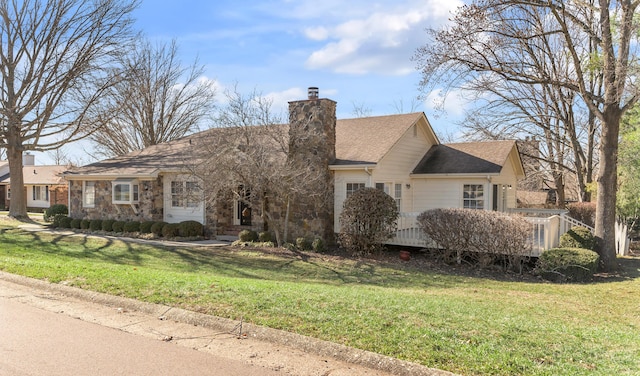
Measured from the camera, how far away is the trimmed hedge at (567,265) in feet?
40.8

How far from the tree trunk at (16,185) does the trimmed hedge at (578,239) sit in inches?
1077

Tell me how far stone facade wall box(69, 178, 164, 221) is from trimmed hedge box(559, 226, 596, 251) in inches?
645

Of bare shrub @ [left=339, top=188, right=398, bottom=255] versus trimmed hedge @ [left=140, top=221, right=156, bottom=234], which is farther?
trimmed hedge @ [left=140, top=221, right=156, bottom=234]

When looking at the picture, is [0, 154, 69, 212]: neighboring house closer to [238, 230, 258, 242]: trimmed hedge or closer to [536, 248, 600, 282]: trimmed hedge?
[238, 230, 258, 242]: trimmed hedge

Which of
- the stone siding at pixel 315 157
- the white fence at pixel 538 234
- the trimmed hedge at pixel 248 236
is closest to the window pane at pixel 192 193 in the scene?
the trimmed hedge at pixel 248 236

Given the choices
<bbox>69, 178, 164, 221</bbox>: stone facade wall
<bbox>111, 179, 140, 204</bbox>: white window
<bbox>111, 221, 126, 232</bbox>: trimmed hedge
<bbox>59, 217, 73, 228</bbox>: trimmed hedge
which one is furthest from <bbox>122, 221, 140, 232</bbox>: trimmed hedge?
<bbox>59, 217, 73, 228</bbox>: trimmed hedge

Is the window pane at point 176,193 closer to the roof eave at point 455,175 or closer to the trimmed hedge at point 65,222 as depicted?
the trimmed hedge at point 65,222

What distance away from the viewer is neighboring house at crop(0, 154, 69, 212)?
35.7 m

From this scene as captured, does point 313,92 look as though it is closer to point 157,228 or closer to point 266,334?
point 157,228

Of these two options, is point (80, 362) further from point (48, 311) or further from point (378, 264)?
point (378, 264)

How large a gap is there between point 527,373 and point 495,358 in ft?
1.22

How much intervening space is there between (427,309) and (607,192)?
35.7 feet

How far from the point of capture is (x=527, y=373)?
4340 millimetres

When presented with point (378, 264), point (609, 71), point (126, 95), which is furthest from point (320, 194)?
point (126, 95)
